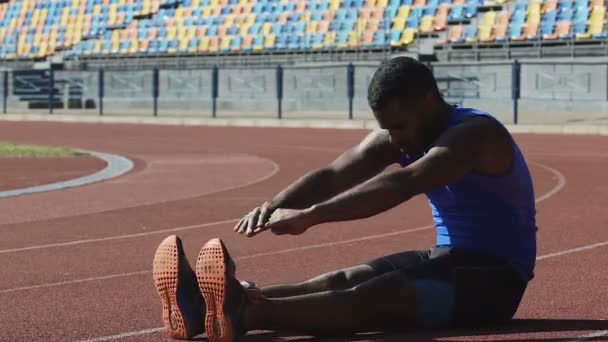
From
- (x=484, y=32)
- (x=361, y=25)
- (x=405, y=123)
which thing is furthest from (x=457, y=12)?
(x=405, y=123)

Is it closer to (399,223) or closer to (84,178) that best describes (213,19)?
(84,178)

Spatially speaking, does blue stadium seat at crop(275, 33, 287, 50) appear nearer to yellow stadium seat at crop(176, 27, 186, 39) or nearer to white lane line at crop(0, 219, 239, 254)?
yellow stadium seat at crop(176, 27, 186, 39)

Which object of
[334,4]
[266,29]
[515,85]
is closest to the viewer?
[515,85]

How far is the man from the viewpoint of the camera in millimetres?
4863

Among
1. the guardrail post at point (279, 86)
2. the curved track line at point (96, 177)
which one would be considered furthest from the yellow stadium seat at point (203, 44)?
the curved track line at point (96, 177)

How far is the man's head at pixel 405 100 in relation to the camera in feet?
16.1

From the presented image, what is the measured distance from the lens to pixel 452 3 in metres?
35.8

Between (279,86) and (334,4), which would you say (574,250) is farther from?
(334,4)

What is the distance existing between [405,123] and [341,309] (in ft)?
2.67

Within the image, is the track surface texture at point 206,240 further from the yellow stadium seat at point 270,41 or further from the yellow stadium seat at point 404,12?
the yellow stadium seat at point 270,41

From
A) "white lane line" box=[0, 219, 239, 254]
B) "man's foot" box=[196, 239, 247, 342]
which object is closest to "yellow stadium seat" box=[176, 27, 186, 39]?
"white lane line" box=[0, 219, 239, 254]

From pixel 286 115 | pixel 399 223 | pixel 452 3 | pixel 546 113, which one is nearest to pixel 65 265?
pixel 399 223

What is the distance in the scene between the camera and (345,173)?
5594 mm

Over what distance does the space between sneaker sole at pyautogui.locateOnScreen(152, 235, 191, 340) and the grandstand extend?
26.3 m
